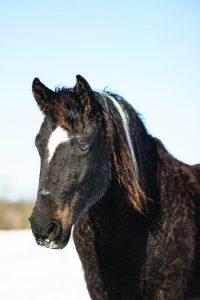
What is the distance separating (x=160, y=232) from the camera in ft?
13.8

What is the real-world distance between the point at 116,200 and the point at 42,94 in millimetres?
1093

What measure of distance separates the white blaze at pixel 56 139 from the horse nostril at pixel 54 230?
0.49 m

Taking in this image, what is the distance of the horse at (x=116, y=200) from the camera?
3902mm

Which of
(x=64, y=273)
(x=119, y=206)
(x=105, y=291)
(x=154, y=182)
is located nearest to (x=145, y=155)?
(x=154, y=182)

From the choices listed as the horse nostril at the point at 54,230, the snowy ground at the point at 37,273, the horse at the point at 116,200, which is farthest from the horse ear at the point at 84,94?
the snowy ground at the point at 37,273

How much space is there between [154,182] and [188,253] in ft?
2.21

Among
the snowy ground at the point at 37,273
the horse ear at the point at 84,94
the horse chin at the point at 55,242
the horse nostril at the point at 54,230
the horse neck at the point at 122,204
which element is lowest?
Answer: the snowy ground at the point at 37,273

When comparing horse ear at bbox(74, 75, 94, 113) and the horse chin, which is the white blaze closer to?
horse ear at bbox(74, 75, 94, 113)

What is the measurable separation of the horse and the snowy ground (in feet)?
12.8

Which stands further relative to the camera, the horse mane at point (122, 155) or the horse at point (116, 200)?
the horse mane at point (122, 155)

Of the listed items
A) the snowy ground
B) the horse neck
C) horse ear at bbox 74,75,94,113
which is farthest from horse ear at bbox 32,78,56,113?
the snowy ground

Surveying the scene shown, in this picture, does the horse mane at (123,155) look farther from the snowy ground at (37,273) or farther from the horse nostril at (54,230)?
the snowy ground at (37,273)

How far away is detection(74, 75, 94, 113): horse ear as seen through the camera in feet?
13.3

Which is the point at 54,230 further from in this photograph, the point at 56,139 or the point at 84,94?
the point at 84,94
